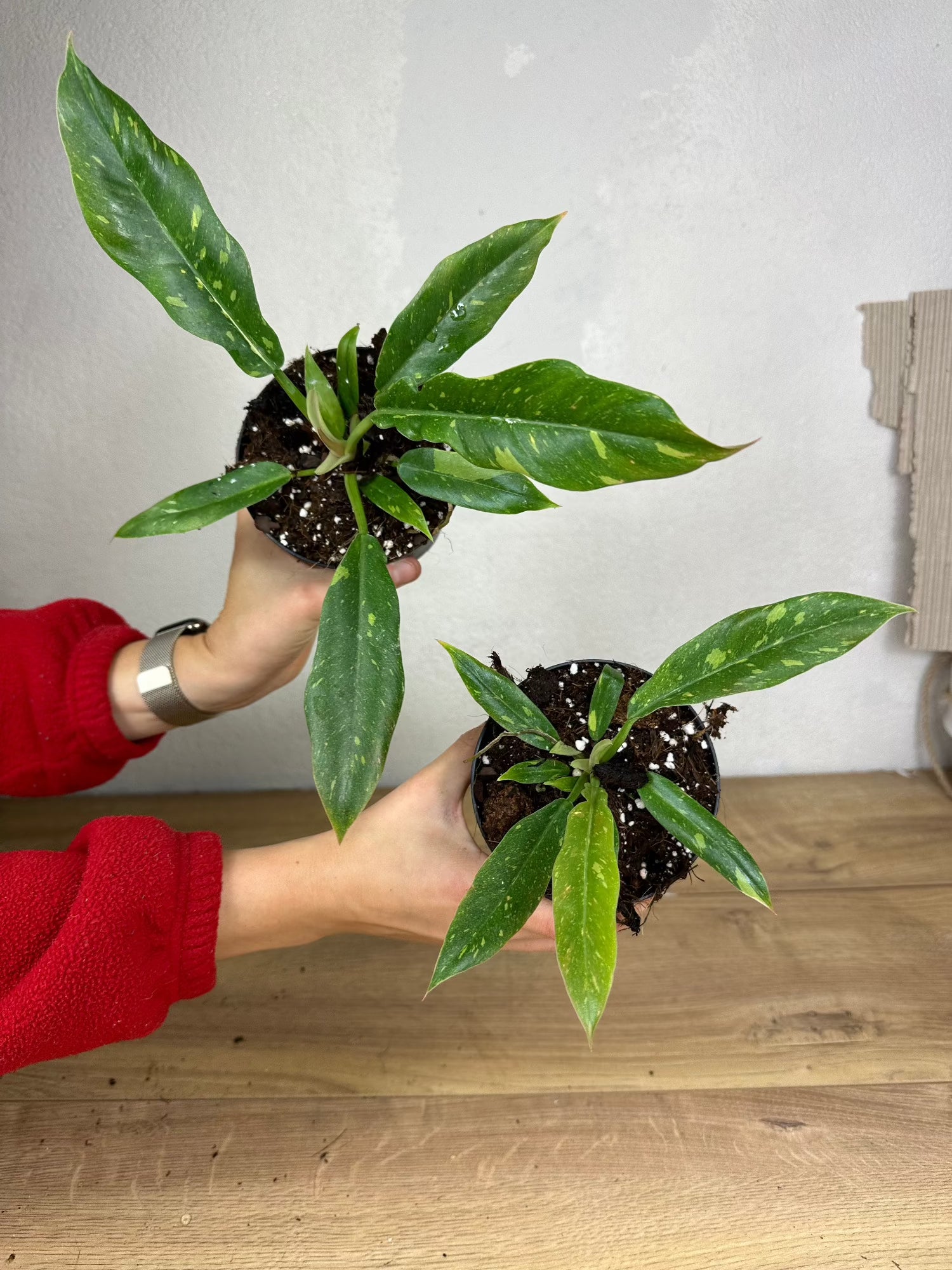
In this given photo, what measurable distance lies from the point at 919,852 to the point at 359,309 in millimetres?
885

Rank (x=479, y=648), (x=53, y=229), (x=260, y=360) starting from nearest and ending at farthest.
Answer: (x=260, y=360) → (x=53, y=229) → (x=479, y=648)

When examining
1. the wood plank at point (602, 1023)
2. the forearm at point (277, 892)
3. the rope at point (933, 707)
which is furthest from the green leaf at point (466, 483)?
the rope at point (933, 707)

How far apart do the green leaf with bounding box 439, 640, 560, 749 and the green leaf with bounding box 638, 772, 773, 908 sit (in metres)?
0.08

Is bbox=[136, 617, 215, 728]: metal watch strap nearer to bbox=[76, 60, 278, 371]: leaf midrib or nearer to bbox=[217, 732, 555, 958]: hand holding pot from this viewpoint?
bbox=[217, 732, 555, 958]: hand holding pot

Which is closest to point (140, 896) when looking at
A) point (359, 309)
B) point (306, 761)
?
point (306, 761)

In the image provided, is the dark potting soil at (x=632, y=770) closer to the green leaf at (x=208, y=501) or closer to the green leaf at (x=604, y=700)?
the green leaf at (x=604, y=700)

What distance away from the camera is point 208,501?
57 centimetres

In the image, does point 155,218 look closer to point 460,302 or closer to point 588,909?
point 460,302

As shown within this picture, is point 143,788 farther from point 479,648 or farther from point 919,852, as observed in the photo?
point 919,852

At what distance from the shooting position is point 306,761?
3.80ft

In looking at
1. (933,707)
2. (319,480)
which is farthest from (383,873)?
(933,707)

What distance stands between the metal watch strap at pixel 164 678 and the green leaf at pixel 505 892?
457mm

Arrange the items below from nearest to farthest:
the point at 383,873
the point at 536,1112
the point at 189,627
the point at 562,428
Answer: the point at 562,428 < the point at 383,873 < the point at 536,1112 < the point at 189,627

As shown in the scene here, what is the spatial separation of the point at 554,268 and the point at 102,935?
2.56 feet
